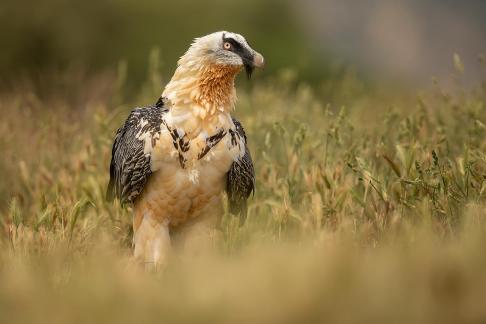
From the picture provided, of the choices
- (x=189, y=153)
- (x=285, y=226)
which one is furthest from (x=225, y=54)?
(x=285, y=226)

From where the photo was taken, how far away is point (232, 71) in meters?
5.13

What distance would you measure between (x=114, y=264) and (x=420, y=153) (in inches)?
113

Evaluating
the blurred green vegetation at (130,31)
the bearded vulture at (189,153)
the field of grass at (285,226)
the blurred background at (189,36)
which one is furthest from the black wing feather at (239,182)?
the blurred green vegetation at (130,31)

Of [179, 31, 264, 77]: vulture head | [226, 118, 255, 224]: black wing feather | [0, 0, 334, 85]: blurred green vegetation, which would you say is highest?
[179, 31, 264, 77]: vulture head

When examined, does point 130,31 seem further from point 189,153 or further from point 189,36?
point 189,153

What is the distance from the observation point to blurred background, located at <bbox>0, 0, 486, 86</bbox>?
14.5 meters

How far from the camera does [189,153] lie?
4.93 m

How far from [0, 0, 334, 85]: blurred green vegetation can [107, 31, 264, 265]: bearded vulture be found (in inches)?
335

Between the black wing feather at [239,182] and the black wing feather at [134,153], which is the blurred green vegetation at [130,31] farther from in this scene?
the black wing feather at [239,182]

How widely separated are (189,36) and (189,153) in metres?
12.0

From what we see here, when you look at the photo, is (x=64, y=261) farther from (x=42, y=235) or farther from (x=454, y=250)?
(x=454, y=250)

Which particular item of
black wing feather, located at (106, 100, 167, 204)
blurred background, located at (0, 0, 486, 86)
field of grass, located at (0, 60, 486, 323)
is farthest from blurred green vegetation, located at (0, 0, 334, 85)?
black wing feather, located at (106, 100, 167, 204)

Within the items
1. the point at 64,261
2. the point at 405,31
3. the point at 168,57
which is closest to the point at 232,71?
the point at 64,261

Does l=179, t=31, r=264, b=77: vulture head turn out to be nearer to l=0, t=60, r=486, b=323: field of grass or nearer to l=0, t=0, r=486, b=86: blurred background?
l=0, t=60, r=486, b=323: field of grass
